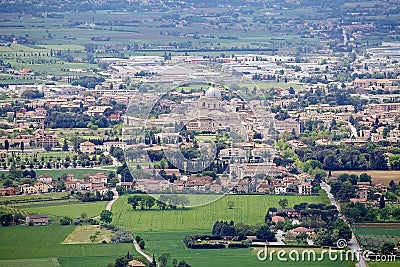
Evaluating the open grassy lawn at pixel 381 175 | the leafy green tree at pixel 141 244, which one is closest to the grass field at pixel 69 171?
the open grassy lawn at pixel 381 175

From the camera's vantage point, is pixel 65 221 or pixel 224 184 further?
pixel 224 184

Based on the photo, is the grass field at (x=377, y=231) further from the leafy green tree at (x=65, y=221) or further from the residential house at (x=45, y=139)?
the residential house at (x=45, y=139)

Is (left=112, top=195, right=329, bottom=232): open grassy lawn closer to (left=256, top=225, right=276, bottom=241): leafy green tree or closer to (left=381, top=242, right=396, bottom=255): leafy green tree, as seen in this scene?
(left=256, top=225, right=276, bottom=241): leafy green tree

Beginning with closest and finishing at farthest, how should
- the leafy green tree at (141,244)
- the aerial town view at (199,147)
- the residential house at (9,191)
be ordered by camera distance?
the leafy green tree at (141,244)
the aerial town view at (199,147)
the residential house at (9,191)

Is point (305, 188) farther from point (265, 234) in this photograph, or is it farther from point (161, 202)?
point (265, 234)

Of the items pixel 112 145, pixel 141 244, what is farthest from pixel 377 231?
pixel 112 145

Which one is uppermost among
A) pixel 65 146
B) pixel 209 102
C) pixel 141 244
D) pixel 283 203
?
pixel 209 102

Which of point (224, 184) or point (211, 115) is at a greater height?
point (211, 115)
